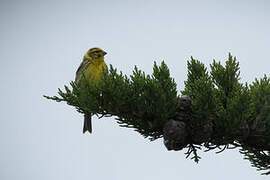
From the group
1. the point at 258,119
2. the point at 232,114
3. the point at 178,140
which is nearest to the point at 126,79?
the point at 178,140

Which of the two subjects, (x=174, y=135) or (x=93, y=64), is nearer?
(x=174, y=135)

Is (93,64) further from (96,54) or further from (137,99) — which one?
(137,99)

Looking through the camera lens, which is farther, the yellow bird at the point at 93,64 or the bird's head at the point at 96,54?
the bird's head at the point at 96,54

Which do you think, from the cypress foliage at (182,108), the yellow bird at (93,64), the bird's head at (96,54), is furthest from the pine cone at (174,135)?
the bird's head at (96,54)

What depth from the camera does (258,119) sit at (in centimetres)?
369

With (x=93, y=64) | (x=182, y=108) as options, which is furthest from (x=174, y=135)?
(x=93, y=64)

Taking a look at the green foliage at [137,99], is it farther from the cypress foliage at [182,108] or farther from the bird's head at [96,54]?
the bird's head at [96,54]

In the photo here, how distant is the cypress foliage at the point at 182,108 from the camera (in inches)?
139

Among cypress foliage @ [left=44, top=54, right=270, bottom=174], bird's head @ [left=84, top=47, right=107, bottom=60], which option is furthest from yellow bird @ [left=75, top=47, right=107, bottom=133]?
cypress foliage @ [left=44, top=54, right=270, bottom=174]

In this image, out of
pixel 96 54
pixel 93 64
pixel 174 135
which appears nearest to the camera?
pixel 174 135

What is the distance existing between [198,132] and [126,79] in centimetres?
80

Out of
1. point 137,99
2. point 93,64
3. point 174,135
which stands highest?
point 93,64

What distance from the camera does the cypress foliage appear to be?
3.54m

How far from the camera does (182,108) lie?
3672 mm
